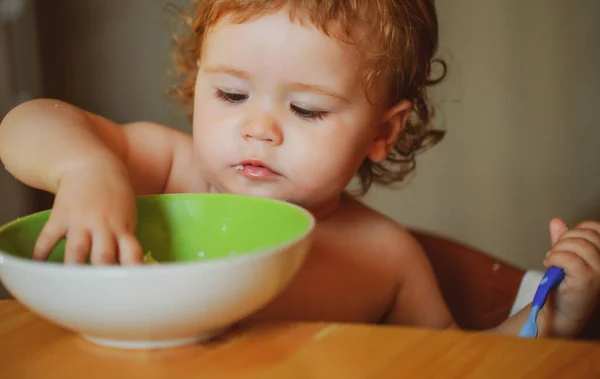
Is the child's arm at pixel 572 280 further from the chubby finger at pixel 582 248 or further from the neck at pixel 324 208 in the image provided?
the neck at pixel 324 208

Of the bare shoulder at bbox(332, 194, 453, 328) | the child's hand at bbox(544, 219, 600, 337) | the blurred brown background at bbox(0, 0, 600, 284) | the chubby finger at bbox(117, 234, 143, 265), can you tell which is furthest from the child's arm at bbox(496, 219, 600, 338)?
the blurred brown background at bbox(0, 0, 600, 284)

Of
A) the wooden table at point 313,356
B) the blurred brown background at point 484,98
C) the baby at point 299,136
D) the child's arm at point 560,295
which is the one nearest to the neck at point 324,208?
the baby at point 299,136

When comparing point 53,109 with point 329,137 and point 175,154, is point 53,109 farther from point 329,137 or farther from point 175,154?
point 329,137

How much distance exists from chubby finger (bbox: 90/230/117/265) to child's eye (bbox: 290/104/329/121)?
33cm

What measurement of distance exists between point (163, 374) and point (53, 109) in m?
0.46

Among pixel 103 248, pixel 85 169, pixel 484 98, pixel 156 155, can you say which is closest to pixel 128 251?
pixel 103 248

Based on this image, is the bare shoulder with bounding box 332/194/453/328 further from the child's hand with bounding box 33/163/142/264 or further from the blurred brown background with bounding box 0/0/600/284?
the blurred brown background with bounding box 0/0/600/284

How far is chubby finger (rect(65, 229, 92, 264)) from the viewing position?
526 mm

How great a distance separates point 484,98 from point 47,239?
1.41 metres

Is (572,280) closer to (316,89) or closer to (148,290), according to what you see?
(316,89)

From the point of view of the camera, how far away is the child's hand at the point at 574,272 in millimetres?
817

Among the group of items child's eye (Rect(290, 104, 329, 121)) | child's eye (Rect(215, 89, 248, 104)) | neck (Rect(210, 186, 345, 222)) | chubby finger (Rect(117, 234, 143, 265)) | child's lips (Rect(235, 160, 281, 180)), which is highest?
child's eye (Rect(215, 89, 248, 104))

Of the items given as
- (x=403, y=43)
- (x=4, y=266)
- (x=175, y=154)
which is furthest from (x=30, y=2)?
(x=4, y=266)

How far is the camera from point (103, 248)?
536mm
